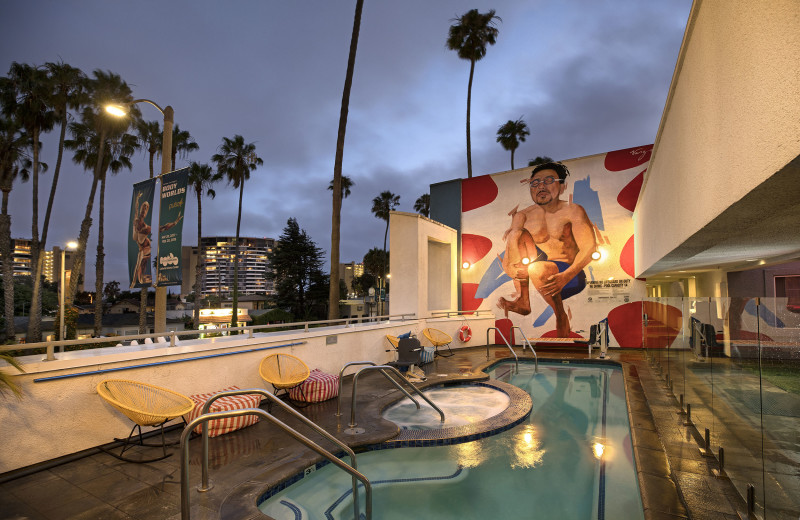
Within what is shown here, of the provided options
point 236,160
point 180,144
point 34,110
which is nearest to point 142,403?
point 34,110

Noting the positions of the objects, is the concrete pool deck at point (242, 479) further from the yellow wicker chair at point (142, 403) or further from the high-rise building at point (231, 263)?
the high-rise building at point (231, 263)

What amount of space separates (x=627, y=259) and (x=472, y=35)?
1656 cm

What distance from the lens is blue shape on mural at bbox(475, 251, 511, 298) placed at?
16.0m

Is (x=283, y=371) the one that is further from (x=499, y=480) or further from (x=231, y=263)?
(x=231, y=263)

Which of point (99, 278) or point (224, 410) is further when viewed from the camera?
point (99, 278)

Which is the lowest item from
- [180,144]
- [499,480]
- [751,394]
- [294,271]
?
[499,480]

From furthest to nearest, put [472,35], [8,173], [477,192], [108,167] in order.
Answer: [108,167]
[472,35]
[8,173]
[477,192]

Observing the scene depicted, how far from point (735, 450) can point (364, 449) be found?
4.05 m

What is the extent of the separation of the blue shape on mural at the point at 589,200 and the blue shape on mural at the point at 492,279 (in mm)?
3432

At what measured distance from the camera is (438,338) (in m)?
12.6

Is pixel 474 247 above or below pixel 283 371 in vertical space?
above

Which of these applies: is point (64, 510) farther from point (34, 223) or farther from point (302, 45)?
point (302, 45)

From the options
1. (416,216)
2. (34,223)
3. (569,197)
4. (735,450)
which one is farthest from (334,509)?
(34,223)

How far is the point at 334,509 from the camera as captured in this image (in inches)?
165
